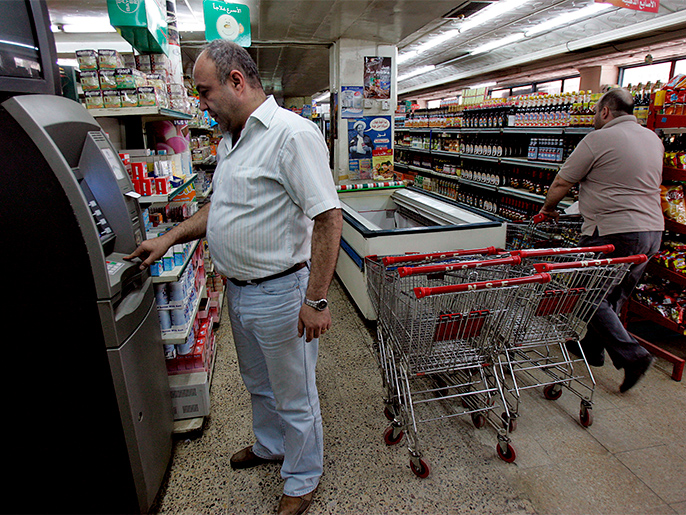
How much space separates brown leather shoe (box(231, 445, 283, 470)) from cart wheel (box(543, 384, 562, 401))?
1832 millimetres

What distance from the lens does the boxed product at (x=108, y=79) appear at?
2.18m

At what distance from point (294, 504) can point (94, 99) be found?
7.33 ft

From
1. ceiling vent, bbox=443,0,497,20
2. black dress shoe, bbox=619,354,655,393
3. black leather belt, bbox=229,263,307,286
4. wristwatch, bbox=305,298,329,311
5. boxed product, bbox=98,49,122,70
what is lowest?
black dress shoe, bbox=619,354,655,393

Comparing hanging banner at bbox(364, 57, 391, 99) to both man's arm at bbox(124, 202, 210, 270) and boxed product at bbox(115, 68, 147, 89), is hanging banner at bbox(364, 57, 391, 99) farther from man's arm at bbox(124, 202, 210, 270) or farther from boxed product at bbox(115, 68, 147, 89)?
man's arm at bbox(124, 202, 210, 270)

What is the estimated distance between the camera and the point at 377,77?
20.9 ft

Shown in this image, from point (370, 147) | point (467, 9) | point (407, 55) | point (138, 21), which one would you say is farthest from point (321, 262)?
point (407, 55)

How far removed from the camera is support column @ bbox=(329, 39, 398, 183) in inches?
246

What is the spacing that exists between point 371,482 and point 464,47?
901cm

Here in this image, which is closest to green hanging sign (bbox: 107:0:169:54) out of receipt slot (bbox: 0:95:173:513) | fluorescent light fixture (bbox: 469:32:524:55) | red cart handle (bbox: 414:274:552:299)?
receipt slot (bbox: 0:95:173:513)

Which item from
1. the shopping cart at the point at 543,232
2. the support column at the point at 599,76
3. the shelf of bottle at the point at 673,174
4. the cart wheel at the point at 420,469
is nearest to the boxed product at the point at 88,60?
the cart wheel at the point at 420,469

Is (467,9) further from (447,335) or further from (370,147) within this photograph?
(447,335)

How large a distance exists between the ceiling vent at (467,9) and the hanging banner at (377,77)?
1.06 metres

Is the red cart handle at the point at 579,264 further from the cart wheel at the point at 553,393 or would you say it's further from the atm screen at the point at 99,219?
the atm screen at the point at 99,219

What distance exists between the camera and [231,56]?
1.64m
